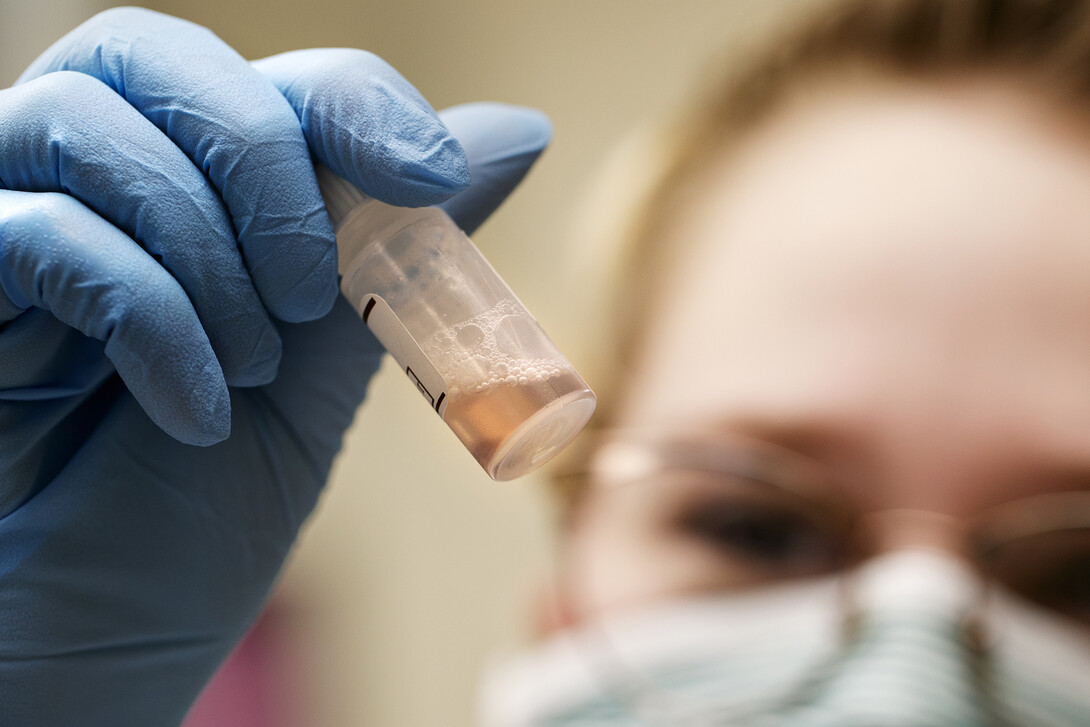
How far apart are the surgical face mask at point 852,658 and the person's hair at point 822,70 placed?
0.90 feet

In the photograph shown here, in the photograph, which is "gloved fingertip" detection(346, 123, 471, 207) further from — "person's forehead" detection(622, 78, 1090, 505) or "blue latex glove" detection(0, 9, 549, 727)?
"person's forehead" detection(622, 78, 1090, 505)

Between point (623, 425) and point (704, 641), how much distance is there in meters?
0.32

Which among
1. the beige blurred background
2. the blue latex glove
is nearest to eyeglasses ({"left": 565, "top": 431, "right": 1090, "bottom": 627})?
the blue latex glove

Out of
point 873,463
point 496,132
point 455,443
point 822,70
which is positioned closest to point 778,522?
point 873,463

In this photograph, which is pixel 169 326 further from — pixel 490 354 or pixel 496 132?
pixel 496 132

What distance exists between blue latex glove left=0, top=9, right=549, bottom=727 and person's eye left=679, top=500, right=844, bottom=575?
47cm

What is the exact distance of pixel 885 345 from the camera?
3.19ft

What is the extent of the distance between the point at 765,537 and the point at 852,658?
0.56 feet

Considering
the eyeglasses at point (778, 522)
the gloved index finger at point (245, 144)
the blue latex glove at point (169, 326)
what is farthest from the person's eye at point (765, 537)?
the gloved index finger at point (245, 144)

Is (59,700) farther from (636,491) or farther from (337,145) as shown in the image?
(636,491)

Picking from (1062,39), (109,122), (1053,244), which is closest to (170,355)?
(109,122)

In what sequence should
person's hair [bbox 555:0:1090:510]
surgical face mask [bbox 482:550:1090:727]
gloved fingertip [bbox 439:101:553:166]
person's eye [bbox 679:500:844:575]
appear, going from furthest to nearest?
1. person's hair [bbox 555:0:1090:510]
2. person's eye [bbox 679:500:844:575]
3. surgical face mask [bbox 482:550:1090:727]
4. gloved fingertip [bbox 439:101:553:166]

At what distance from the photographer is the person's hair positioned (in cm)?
111

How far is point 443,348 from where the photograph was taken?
554 mm
